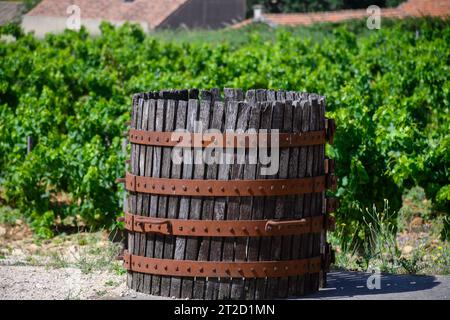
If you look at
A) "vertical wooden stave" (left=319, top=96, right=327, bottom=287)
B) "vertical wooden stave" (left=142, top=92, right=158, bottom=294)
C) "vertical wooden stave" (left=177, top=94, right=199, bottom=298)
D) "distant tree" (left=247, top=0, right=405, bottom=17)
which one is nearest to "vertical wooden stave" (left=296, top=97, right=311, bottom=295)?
"vertical wooden stave" (left=319, top=96, right=327, bottom=287)

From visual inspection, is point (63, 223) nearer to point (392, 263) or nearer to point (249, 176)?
point (392, 263)

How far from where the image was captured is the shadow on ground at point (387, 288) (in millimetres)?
6305

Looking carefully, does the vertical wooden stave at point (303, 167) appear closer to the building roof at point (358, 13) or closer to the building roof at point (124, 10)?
the building roof at point (358, 13)

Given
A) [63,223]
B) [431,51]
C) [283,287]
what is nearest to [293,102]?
[283,287]

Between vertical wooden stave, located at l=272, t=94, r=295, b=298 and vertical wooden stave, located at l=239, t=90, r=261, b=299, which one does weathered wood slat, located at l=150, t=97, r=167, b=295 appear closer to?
vertical wooden stave, located at l=239, t=90, r=261, b=299

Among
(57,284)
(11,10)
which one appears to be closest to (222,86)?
(57,284)

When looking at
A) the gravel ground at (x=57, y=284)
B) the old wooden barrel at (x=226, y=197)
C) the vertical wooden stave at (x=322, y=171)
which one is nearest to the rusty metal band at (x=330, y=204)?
the vertical wooden stave at (x=322, y=171)

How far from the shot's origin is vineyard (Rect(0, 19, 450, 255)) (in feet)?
30.9

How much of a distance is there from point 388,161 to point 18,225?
4792 millimetres

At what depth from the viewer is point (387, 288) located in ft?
21.5

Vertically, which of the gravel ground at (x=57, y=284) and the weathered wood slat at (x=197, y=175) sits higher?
the weathered wood slat at (x=197, y=175)

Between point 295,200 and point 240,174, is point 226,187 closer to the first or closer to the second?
point 240,174

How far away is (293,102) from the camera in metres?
6.20

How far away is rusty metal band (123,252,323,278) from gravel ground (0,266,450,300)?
0.21 metres
